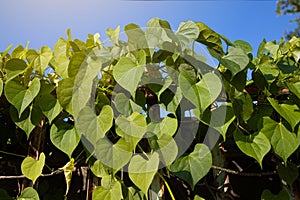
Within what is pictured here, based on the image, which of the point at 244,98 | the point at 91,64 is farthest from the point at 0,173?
the point at 244,98

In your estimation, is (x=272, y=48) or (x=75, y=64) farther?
(x=272, y=48)

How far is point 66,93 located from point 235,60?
0.43m

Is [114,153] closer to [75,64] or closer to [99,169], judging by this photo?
[99,169]

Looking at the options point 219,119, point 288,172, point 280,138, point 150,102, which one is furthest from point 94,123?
point 288,172

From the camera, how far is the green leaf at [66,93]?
813 mm

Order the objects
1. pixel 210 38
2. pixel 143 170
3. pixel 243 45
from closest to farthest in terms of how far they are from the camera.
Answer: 1. pixel 143 170
2. pixel 210 38
3. pixel 243 45

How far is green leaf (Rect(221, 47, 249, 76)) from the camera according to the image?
83cm

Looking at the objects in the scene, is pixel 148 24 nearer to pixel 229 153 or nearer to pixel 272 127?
pixel 272 127

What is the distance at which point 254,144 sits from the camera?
2.78 feet

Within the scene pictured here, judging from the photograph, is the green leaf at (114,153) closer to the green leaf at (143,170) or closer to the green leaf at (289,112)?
the green leaf at (143,170)

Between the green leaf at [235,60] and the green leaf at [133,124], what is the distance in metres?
0.24

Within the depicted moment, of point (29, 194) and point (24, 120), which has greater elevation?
point (24, 120)

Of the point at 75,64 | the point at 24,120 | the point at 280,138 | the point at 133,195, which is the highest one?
the point at 75,64

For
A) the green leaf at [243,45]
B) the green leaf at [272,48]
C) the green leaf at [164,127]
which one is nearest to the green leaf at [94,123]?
the green leaf at [164,127]
